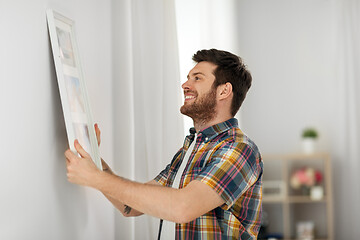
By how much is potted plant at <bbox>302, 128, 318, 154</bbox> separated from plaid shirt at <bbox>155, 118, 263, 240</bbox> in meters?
2.56

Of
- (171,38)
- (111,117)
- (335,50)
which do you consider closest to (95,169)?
(111,117)

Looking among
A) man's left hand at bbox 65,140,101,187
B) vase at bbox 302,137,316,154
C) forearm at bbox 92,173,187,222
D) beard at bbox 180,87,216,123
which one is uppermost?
beard at bbox 180,87,216,123

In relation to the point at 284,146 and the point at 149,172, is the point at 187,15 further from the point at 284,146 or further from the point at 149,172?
the point at 284,146

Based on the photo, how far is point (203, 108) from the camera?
5.09 feet

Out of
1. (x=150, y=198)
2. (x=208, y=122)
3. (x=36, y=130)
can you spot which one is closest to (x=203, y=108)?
(x=208, y=122)

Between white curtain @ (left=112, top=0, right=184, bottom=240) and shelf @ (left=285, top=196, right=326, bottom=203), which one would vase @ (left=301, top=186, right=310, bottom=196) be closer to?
shelf @ (left=285, top=196, right=326, bottom=203)

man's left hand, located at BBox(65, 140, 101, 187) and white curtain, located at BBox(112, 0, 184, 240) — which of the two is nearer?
man's left hand, located at BBox(65, 140, 101, 187)

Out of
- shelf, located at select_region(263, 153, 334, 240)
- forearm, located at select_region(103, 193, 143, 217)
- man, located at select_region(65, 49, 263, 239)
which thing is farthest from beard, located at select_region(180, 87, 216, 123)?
shelf, located at select_region(263, 153, 334, 240)

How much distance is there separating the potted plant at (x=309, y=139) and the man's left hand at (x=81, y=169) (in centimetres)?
300

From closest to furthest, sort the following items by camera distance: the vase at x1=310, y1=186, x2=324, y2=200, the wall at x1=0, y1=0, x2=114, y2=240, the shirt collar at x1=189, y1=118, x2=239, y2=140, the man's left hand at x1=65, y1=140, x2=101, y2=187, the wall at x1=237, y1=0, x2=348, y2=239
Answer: the wall at x1=0, y1=0, x2=114, y2=240 → the man's left hand at x1=65, y1=140, x2=101, y2=187 → the shirt collar at x1=189, y1=118, x2=239, y2=140 → the vase at x1=310, y1=186, x2=324, y2=200 → the wall at x1=237, y1=0, x2=348, y2=239

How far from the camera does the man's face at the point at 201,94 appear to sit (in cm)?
155

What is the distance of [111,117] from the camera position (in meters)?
1.73

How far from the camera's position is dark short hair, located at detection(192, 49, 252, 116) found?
161 cm

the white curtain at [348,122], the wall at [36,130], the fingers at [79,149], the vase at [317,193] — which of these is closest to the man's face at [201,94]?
the wall at [36,130]
